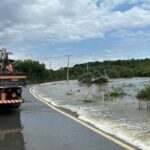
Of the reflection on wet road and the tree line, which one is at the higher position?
the tree line

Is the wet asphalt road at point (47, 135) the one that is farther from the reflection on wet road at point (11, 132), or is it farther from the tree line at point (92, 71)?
the tree line at point (92, 71)

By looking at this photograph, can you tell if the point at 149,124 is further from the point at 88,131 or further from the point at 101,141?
the point at 101,141

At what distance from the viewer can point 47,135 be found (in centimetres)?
1248

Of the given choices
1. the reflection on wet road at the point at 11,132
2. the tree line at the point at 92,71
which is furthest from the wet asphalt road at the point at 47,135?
the tree line at the point at 92,71

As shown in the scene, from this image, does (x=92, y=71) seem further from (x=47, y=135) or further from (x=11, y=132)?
(x=47, y=135)

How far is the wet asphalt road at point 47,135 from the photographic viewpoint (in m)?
10.7

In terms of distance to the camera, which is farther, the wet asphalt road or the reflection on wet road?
the reflection on wet road

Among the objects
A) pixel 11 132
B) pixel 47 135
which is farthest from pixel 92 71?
pixel 47 135

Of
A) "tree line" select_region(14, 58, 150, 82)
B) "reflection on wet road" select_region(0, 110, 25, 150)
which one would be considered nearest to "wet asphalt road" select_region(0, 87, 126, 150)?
"reflection on wet road" select_region(0, 110, 25, 150)

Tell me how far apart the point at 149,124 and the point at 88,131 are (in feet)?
6.69

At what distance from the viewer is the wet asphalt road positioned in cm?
1066

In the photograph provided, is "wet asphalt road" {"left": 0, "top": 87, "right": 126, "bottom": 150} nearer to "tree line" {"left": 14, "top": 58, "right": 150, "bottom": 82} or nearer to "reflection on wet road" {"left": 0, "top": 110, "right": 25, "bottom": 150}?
"reflection on wet road" {"left": 0, "top": 110, "right": 25, "bottom": 150}

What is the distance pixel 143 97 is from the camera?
29.0 meters

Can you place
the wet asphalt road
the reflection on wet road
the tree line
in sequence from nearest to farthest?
the wet asphalt road
the reflection on wet road
the tree line
